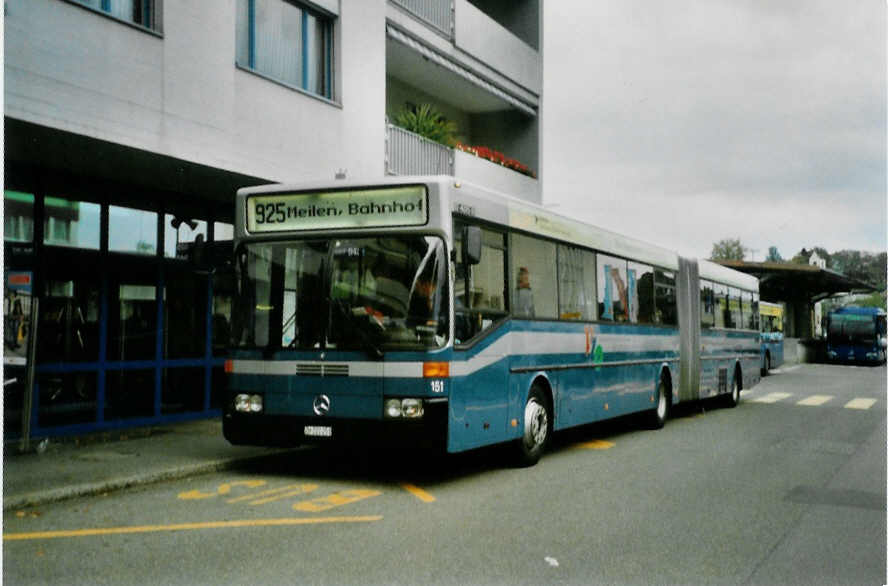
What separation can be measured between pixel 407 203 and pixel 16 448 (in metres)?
5.81

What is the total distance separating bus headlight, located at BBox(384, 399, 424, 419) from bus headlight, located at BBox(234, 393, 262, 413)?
1.43 metres

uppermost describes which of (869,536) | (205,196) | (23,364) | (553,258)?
(205,196)

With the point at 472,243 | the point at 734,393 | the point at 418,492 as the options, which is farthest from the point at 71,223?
the point at 734,393

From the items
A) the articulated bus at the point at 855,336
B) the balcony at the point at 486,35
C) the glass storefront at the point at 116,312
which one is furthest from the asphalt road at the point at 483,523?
the articulated bus at the point at 855,336

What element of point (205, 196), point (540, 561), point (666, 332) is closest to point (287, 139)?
point (205, 196)

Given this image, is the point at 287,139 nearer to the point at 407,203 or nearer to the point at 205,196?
the point at 205,196

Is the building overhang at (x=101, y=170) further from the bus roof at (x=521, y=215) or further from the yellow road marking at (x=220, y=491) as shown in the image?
the yellow road marking at (x=220, y=491)

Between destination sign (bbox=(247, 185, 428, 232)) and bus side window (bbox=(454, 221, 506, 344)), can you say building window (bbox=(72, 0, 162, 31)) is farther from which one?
bus side window (bbox=(454, 221, 506, 344))

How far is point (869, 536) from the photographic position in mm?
7316

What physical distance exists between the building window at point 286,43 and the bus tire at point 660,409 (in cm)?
741

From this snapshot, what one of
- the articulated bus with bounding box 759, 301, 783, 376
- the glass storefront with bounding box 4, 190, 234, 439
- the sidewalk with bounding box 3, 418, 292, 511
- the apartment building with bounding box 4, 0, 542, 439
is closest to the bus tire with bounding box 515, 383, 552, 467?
the sidewalk with bounding box 3, 418, 292, 511

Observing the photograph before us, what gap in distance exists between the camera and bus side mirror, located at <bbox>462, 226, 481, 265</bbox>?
9.12 m

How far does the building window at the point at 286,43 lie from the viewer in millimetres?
14195

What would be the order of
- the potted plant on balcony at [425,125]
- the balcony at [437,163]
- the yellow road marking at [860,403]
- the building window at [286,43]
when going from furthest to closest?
1. the yellow road marking at [860,403]
2. the potted plant on balcony at [425,125]
3. the balcony at [437,163]
4. the building window at [286,43]
